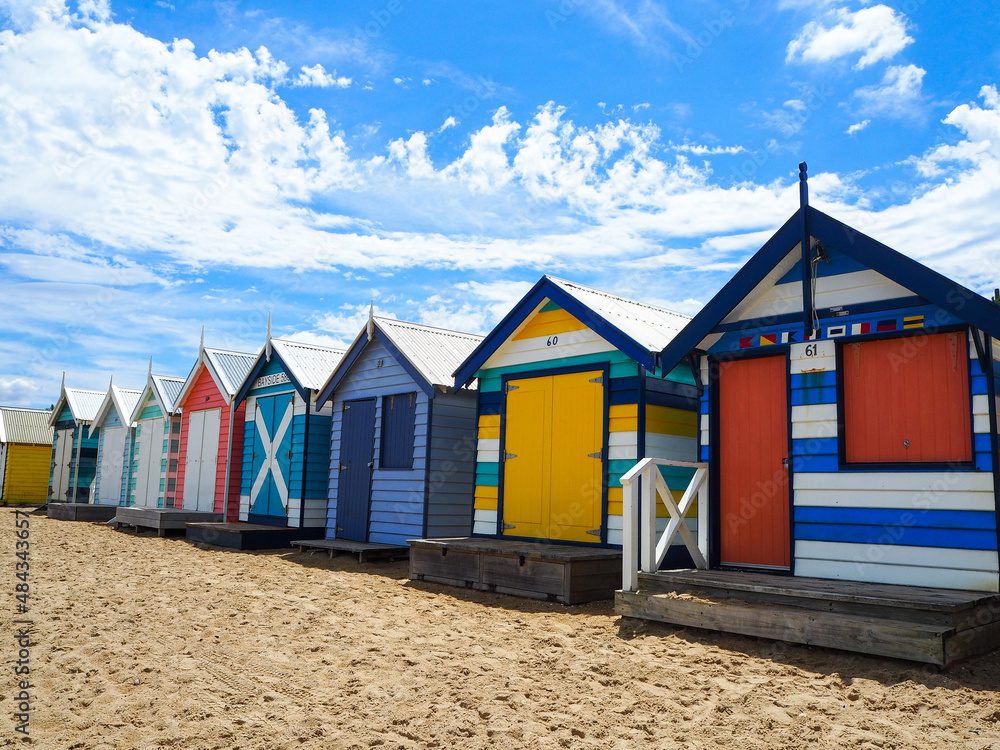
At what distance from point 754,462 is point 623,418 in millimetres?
1671

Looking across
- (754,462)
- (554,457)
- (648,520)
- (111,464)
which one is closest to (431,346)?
(554,457)

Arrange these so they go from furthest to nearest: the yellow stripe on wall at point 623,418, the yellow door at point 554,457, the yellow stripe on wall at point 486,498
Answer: the yellow stripe on wall at point 486,498
the yellow door at point 554,457
the yellow stripe on wall at point 623,418

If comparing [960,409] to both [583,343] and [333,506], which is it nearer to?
[583,343]

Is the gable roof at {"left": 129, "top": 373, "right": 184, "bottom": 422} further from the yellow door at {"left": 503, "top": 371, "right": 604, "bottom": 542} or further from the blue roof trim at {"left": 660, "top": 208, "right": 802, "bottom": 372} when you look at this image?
the blue roof trim at {"left": 660, "top": 208, "right": 802, "bottom": 372}

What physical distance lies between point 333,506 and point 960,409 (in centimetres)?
1022

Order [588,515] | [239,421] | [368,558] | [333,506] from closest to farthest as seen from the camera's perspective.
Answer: [588,515] < [368,558] < [333,506] < [239,421]

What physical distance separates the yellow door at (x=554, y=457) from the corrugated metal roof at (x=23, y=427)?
1070 inches

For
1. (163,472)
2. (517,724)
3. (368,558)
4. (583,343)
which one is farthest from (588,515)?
(163,472)

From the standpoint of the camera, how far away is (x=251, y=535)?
13758mm

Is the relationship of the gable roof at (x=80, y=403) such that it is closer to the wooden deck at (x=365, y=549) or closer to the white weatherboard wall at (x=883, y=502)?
the wooden deck at (x=365, y=549)

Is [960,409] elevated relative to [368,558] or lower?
elevated

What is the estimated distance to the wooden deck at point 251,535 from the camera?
45.1ft

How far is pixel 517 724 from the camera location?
448 centimetres

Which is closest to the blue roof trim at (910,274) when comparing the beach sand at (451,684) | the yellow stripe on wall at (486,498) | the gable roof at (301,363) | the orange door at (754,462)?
the orange door at (754,462)
